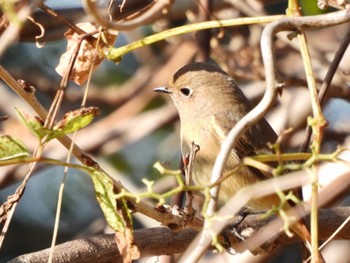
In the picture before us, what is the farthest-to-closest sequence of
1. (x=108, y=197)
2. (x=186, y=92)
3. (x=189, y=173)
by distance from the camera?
(x=186, y=92), (x=189, y=173), (x=108, y=197)

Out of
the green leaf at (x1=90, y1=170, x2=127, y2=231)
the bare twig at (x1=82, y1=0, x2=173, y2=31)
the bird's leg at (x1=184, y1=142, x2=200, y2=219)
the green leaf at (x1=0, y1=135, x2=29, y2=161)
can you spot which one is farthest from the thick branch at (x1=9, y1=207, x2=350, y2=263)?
the bare twig at (x1=82, y1=0, x2=173, y2=31)

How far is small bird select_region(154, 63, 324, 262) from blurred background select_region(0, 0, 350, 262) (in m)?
0.24

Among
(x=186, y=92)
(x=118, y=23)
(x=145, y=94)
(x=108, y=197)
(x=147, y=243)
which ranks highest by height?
(x=145, y=94)

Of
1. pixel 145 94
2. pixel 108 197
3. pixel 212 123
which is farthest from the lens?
pixel 145 94

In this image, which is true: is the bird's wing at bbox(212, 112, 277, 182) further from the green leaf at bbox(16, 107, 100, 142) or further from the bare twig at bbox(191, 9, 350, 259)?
the green leaf at bbox(16, 107, 100, 142)

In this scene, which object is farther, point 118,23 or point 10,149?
point 118,23

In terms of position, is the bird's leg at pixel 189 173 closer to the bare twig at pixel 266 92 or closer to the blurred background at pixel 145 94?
the bare twig at pixel 266 92

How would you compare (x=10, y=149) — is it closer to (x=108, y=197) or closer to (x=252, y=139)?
(x=108, y=197)

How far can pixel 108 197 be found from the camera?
6.71 feet

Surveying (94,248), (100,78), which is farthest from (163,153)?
(94,248)

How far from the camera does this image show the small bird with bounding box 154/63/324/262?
3674 millimetres

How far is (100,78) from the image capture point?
5.18 metres

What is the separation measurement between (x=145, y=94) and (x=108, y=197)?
2593 millimetres

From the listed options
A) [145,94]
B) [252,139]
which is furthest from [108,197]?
[145,94]
